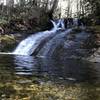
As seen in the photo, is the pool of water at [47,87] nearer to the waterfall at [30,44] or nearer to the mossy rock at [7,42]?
the waterfall at [30,44]

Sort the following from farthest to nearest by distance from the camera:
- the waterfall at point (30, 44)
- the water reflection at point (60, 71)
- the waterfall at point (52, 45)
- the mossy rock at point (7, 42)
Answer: the mossy rock at point (7, 42), the waterfall at point (30, 44), the waterfall at point (52, 45), the water reflection at point (60, 71)

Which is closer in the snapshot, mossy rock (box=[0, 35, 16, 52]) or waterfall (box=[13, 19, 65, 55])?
waterfall (box=[13, 19, 65, 55])

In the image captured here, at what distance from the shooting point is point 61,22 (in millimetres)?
40500

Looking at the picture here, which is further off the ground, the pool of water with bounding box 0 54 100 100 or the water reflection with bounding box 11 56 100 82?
the pool of water with bounding box 0 54 100 100

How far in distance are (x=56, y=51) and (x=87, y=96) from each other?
57.7 ft

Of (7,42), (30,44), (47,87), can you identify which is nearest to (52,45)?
(30,44)

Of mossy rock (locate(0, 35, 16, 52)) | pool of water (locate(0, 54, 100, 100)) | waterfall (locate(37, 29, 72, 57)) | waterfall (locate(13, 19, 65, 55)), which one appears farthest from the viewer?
mossy rock (locate(0, 35, 16, 52))

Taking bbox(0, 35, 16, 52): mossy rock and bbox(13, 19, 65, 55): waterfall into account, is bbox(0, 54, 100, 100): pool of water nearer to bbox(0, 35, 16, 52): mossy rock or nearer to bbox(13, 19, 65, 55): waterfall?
bbox(13, 19, 65, 55): waterfall

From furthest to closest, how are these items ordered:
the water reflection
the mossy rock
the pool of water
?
the mossy rock, the water reflection, the pool of water

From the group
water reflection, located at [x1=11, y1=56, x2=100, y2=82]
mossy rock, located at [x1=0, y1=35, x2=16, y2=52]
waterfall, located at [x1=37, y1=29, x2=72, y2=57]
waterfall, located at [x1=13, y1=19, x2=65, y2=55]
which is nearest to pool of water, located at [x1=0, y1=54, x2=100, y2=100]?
water reflection, located at [x1=11, y1=56, x2=100, y2=82]

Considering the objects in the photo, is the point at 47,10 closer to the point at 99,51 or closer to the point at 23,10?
the point at 23,10

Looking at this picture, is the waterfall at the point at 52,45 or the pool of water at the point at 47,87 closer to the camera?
the pool of water at the point at 47,87

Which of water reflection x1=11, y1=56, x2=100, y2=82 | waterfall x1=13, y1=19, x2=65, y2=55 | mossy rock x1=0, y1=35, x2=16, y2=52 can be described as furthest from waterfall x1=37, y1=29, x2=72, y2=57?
water reflection x1=11, y1=56, x2=100, y2=82

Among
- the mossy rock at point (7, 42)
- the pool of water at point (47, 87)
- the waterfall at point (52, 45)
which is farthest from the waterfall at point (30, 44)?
the pool of water at point (47, 87)
